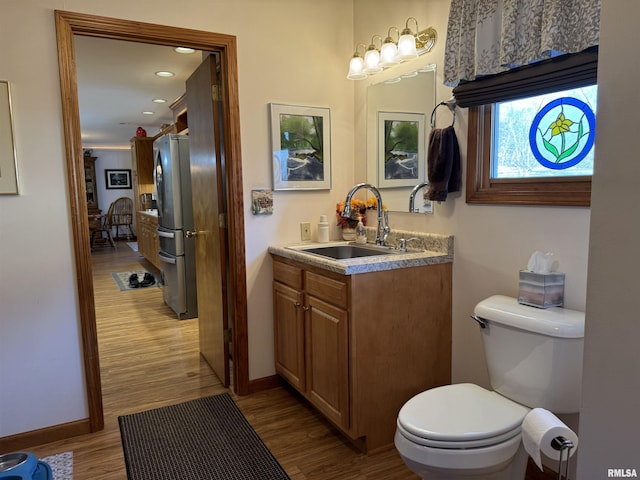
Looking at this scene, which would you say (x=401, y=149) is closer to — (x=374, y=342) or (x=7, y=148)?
(x=374, y=342)

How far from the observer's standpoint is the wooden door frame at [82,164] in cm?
208

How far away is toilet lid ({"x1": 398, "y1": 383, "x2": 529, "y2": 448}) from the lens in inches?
55.3

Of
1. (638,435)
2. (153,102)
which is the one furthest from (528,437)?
(153,102)

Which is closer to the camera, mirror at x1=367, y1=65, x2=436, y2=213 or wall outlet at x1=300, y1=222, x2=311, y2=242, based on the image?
mirror at x1=367, y1=65, x2=436, y2=213

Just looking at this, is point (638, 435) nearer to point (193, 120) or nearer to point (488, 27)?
point (488, 27)

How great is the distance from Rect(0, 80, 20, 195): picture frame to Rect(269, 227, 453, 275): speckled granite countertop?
134cm

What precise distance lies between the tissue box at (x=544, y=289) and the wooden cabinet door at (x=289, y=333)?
112cm

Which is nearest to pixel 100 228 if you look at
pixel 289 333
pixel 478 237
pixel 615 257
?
pixel 289 333

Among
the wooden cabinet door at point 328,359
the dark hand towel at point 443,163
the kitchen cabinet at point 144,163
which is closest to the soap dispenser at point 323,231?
the wooden cabinet door at point 328,359

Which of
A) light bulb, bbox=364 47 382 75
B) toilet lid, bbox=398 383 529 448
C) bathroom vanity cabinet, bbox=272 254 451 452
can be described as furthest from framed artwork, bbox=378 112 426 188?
toilet lid, bbox=398 383 529 448

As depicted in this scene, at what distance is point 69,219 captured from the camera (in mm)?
2143

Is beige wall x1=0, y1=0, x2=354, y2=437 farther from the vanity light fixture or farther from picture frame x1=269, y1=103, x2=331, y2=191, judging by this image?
the vanity light fixture

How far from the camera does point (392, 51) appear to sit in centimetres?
229

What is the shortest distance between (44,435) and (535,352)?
2317 mm
